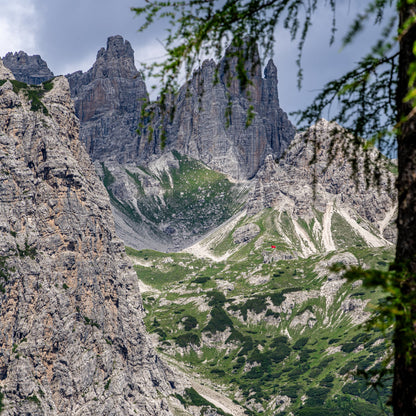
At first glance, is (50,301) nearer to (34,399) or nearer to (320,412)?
(34,399)

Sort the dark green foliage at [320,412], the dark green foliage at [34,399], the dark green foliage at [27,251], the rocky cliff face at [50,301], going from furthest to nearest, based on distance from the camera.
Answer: the dark green foliage at [320,412]
the dark green foliage at [27,251]
the rocky cliff face at [50,301]
the dark green foliage at [34,399]

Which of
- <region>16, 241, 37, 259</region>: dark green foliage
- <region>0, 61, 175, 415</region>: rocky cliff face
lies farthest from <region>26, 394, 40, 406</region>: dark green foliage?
<region>16, 241, 37, 259</region>: dark green foliage

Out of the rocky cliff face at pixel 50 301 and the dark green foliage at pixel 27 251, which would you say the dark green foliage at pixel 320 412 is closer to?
the rocky cliff face at pixel 50 301

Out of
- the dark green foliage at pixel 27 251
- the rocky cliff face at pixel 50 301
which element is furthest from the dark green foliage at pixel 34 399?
the dark green foliage at pixel 27 251

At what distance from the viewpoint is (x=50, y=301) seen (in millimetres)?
167875

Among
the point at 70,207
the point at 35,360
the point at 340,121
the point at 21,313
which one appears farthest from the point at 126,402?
the point at 340,121

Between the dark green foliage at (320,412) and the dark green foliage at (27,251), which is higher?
the dark green foliage at (27,251)

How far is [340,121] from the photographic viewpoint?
37.2 feet

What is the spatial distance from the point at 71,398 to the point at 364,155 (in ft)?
567

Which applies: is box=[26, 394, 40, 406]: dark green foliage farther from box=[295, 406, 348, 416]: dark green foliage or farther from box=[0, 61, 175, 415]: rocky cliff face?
box=[295, 406, 348, 416]: dark green foliage

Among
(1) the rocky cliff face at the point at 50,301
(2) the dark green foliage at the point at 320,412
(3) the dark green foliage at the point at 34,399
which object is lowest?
(2) the dark green foliage at the point at 320,412

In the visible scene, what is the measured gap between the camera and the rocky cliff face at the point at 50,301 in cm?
15338

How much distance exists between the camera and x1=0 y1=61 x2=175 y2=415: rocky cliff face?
153375 mm

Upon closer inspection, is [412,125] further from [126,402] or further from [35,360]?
[126,402]
